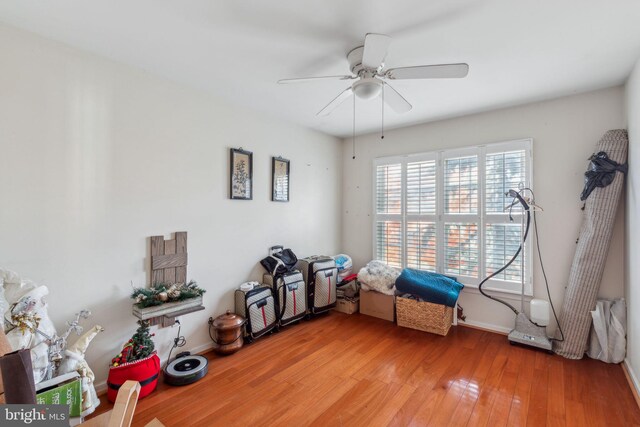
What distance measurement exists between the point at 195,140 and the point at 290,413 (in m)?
2.52

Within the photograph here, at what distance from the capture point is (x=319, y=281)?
12.8 ft

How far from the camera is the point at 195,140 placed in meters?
2.89

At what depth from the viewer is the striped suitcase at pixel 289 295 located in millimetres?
3451

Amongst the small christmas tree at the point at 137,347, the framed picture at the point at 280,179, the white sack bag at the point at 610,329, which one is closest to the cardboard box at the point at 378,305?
the framed picture at the point at 280,179

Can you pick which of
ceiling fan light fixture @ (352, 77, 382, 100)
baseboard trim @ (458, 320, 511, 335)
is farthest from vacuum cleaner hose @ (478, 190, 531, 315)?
ceiling fan light fixture @ (352, 77, 382, 100)

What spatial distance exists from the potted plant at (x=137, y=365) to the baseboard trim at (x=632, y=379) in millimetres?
3634

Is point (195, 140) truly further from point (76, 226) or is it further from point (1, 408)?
point (1, 408)

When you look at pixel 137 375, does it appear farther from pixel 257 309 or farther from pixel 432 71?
pixel 432 71

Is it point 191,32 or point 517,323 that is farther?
point 517,323

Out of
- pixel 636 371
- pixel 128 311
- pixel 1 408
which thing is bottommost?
pixel 636 371

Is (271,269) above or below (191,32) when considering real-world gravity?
below

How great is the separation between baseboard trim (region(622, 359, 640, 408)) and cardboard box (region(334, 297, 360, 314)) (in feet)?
8.75

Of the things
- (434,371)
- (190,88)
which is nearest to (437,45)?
(190,88)

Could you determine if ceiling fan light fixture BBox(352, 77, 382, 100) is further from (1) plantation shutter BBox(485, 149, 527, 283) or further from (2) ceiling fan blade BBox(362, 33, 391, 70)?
(1) plantation shutter BBox(485, 149, 527, 283)
